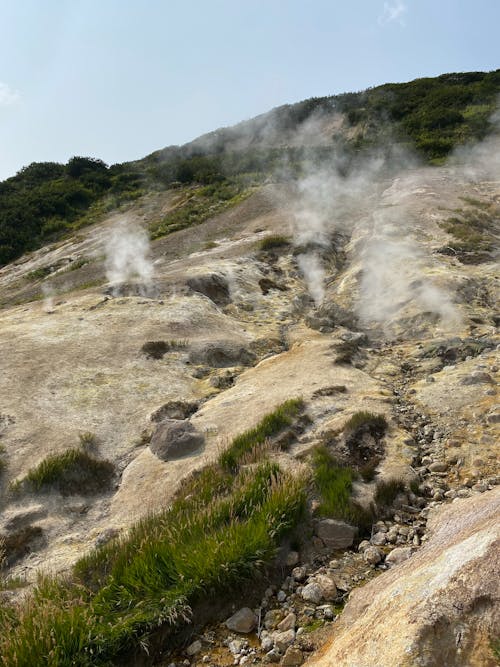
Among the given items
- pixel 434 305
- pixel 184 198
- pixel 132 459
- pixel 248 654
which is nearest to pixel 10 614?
pixel 248 654

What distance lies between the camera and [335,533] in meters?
6.45

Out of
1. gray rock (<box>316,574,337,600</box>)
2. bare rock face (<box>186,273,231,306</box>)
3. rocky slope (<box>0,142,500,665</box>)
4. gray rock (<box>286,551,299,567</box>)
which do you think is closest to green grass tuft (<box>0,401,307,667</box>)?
gray rock (<box>286,551,299,567</box>)

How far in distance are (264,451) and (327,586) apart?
10.2 feet

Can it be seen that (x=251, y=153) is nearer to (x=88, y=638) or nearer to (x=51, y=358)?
(x=51, y=358)

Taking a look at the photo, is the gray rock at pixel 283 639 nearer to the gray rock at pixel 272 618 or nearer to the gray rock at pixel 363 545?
the gray rock at pixel 272 618

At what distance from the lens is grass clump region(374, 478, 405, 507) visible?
7148 millimetres

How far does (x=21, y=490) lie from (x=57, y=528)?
51.4 inches

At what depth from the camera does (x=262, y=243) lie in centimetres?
2688

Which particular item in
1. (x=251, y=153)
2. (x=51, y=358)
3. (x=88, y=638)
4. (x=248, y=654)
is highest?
(x=251, y=153)

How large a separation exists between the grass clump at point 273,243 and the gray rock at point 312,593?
21.9 metres

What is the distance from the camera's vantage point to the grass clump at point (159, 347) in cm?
1493

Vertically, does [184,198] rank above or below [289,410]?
above

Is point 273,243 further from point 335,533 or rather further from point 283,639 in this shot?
point 283,639

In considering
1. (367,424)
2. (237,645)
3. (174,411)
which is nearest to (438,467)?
(367,424)
